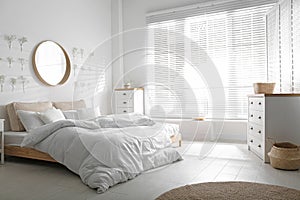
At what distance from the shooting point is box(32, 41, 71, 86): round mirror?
425cm

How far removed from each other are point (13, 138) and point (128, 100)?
214cm

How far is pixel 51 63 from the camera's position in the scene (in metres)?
4.50

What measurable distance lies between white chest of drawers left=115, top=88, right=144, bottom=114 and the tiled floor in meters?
1.73

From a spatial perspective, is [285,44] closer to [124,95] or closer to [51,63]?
[124,95]

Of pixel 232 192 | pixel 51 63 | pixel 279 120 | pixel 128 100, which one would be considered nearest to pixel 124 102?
pixel 128 100

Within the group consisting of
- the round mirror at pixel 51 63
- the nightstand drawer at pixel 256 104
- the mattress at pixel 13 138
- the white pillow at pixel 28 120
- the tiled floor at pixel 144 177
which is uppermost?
the round mirror at pixel 51 63

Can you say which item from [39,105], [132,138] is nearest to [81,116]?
[39,105]

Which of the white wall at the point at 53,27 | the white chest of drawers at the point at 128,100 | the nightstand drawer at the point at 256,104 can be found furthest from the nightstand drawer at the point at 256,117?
the white wall at the point at 53,27

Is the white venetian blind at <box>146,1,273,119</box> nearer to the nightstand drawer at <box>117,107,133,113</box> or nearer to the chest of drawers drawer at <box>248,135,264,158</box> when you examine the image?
the nightstand drawer at <box>117,107,133,113</box>

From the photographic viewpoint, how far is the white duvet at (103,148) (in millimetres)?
2465

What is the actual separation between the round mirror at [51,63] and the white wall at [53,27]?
0.28ft

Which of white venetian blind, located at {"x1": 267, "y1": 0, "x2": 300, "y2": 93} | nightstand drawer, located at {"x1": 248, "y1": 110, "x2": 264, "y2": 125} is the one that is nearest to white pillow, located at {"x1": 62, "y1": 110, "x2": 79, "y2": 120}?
nightstand drawer, located at {"x1": 248, "y1": 110, "x2": 264, "y2": 125}

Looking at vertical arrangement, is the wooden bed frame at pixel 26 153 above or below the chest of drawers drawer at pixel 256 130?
below

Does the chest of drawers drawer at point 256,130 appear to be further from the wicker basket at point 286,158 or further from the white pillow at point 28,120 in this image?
the white pillow at point 28,120
